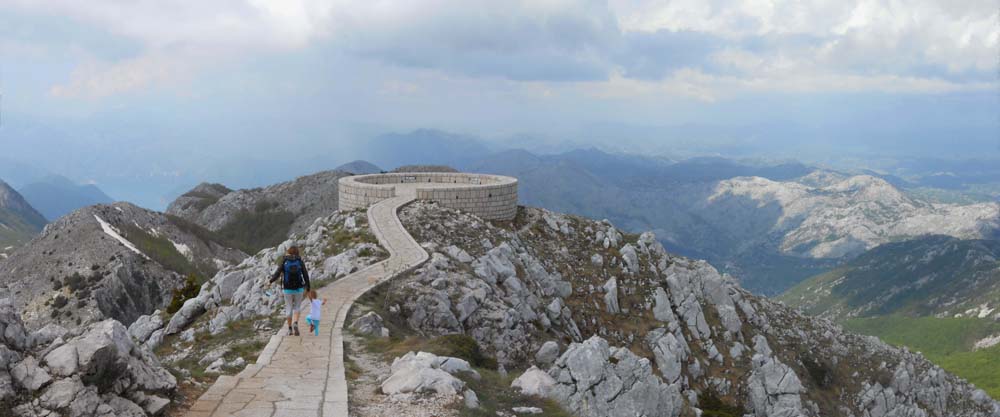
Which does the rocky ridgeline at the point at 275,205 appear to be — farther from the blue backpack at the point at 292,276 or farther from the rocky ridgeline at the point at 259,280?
the blue backpack at the point at 292,276

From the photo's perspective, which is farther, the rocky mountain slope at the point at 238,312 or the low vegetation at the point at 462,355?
the rocky mountain slope at the point at 238,312

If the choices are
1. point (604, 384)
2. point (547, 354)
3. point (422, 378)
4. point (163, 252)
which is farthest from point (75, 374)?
point (163, 252)

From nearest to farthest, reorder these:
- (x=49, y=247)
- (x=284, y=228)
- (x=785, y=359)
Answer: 1. (x=785, y=359)
2. (x=49, y=247)
3. (x=284, y=228)

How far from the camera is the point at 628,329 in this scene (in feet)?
141

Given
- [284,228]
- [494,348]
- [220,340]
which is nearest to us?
[220,340]

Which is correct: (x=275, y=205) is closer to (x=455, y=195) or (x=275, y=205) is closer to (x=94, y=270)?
(x=94, y=270)

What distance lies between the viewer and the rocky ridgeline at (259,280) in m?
27.7

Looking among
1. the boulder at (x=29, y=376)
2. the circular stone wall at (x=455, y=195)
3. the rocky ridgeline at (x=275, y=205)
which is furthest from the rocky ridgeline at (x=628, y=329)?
the rocky ridgeline at (x=275, y=205)

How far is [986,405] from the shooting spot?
3236 inches

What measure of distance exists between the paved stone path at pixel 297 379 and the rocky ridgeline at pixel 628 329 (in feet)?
8.29

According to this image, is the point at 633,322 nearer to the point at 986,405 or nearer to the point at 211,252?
the point at 986,405

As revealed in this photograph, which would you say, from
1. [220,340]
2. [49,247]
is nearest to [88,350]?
Result: [220,340]

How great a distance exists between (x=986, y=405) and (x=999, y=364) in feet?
501

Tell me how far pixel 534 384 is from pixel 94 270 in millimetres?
96360
